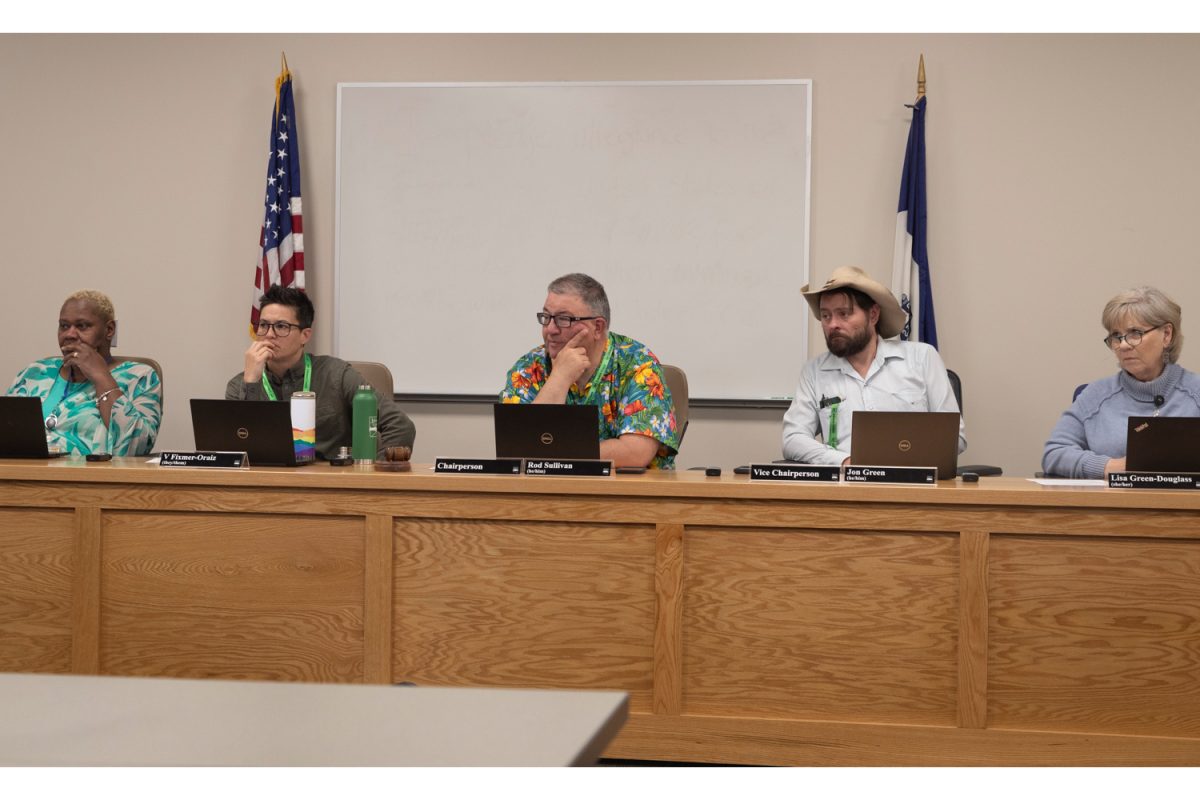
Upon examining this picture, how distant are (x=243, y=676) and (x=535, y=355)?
1.21m

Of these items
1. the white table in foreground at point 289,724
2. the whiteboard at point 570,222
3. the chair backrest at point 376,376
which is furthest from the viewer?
the whiteboard at point 570,222

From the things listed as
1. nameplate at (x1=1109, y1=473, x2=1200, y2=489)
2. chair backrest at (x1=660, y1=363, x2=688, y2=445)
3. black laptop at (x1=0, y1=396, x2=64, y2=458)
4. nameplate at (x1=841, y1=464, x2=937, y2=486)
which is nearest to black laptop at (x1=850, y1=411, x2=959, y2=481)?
nameplate at (x1=841, y1=464, x2=937, y2=486)

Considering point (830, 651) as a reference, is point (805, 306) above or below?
above

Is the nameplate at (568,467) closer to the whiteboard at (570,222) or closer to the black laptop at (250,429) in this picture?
the black laptop at (250,429)

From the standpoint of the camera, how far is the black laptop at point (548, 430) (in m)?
2.47

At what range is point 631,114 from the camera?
430 centimetres

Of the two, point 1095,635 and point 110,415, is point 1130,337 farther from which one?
point 110,415

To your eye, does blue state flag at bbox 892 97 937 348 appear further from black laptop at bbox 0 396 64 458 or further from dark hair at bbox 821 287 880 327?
black laptop at bbox 0 396 64 458

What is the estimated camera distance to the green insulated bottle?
8.84 ft

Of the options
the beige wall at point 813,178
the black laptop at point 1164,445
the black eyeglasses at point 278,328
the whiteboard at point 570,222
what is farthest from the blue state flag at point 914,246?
the black eyeglasses at point 278,328

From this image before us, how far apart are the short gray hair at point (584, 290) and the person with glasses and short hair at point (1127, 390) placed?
1.29 metres

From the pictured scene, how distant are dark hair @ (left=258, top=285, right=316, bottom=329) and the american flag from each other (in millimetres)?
1207

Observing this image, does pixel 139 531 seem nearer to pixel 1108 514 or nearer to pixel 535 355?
pixel 535 355

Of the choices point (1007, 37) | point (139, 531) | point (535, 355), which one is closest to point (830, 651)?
point (535, 355)
